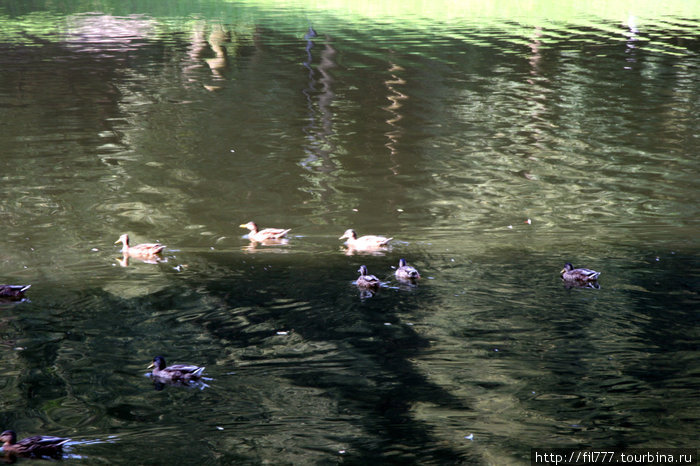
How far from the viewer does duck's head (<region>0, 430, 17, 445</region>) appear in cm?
865

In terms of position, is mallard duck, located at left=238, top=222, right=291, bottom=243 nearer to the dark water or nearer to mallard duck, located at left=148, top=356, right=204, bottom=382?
the dark water

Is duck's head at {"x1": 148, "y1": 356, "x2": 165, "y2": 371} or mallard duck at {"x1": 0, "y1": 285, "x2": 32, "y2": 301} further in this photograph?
mallard duck at {"x1": 0, "y1": 285, "x2": 32, "y2": 301}

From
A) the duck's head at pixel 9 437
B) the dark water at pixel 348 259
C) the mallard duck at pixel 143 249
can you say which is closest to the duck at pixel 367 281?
the dark water at pixel 348 259

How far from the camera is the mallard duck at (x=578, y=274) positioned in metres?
13.1

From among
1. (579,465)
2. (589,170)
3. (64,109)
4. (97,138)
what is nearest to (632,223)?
(589,170)

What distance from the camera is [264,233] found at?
52.7ft

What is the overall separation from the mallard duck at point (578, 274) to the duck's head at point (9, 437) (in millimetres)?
8203

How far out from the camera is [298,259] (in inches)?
594

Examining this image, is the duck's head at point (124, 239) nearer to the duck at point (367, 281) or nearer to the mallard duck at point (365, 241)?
the mallard duck at point (365, 241)

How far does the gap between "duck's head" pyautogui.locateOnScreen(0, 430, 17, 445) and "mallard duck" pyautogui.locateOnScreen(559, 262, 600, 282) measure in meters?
8.20

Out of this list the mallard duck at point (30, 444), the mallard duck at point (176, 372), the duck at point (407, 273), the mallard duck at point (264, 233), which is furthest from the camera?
the mallard duck at point (264, 233)

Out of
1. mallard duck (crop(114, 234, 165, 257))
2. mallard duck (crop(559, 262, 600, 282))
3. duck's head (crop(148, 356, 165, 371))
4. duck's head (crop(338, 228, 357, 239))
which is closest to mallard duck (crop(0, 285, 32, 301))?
mallard duck (crop(114, 234, 165, 257))

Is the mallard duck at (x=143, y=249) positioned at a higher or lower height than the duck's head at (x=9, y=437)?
lower

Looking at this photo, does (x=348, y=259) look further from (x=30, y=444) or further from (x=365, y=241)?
(x=30, y=444)
